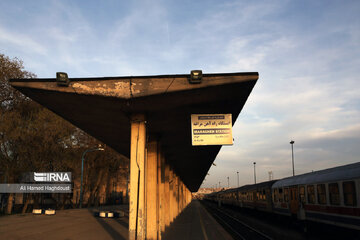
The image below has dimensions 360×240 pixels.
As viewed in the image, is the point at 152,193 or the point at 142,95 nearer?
the point at 142,95

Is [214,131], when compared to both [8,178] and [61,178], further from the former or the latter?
[61,178]

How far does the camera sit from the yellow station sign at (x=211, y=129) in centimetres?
947

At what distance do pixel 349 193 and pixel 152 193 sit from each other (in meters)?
8.59

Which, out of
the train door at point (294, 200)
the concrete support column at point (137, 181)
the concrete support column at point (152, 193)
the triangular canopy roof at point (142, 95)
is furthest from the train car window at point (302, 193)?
the concrete support column at point (137, 181)

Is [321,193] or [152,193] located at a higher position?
[152,193]

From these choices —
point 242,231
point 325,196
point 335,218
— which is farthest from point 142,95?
point 242,231

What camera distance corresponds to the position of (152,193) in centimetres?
1323

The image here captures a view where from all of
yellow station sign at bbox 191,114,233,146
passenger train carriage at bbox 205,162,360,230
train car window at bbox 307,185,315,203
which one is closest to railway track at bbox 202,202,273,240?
passenger train carriage at bbox 205,162,360,230

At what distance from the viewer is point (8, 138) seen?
24078 mm

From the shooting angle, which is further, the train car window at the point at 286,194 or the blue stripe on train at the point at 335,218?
the train car window at the point at 286,194

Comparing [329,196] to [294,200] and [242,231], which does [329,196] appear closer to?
[294,200]

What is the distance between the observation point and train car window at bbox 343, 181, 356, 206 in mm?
11578

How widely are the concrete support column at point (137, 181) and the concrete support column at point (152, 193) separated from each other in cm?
310

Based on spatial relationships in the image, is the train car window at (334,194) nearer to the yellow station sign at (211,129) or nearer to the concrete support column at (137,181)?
the yellow station sign at (211,129)
